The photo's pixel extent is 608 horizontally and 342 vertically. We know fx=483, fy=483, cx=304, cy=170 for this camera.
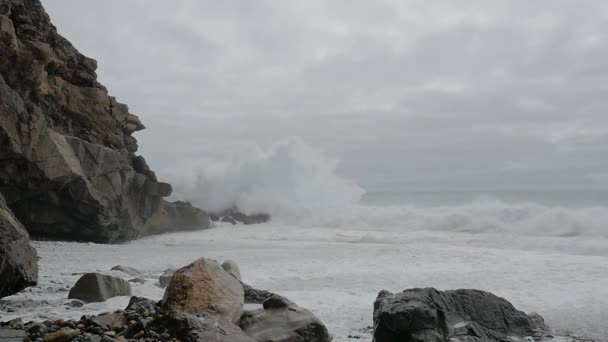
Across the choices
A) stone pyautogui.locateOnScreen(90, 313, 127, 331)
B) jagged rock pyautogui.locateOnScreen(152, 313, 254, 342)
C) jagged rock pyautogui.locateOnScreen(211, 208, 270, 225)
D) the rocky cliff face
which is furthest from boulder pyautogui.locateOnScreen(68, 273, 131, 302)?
jagged rock pyautogui.locateOnScreen(211, 208, 270, 225)

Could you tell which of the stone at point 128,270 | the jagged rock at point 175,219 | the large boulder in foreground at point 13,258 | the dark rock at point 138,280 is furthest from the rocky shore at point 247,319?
the jagged rock at point 175,219

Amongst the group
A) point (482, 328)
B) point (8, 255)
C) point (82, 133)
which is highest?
point (82, 133)

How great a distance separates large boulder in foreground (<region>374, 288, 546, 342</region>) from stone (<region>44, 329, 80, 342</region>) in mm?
3380

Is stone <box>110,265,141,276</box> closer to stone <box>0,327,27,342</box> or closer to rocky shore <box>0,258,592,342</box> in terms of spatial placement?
rocky shore <box>0,258,592,342</box>

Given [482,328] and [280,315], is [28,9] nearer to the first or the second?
[280,315]

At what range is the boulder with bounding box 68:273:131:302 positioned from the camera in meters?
7.19

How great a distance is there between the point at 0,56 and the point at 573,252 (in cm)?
1696

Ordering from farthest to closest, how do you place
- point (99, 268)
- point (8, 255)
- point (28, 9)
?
point (28, 9) → point (99, 268) → point (8, 255)

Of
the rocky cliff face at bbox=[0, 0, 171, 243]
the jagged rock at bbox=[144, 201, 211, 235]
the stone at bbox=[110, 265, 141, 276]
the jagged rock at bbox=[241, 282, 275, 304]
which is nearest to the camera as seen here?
the jagged rock at bbox=[241, 282, 275, 304]

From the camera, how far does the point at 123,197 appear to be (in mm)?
17812

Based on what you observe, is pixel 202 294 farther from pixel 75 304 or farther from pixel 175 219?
pixel 175 219

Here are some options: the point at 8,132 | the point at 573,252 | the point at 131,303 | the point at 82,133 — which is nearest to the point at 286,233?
the point at 82,133

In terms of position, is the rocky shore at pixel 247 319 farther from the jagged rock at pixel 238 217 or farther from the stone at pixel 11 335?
the jagged rock at pixel 238 217

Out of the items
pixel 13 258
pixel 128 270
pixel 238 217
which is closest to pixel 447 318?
pixel 13 258
